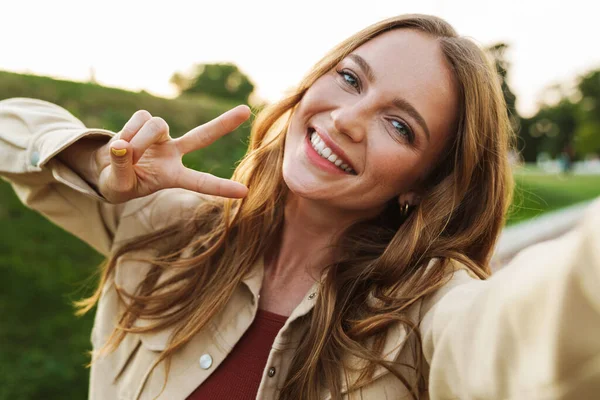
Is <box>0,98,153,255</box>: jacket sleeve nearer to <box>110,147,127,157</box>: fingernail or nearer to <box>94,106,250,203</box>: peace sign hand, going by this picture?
<box>94,106,250,203</box>: peace sign hand

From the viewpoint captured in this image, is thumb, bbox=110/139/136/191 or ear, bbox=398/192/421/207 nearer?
thumb, bbox=110/139/136/191

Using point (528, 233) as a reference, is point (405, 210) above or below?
above

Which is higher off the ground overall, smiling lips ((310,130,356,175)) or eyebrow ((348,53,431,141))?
eyebrow ((348,53,431,141))

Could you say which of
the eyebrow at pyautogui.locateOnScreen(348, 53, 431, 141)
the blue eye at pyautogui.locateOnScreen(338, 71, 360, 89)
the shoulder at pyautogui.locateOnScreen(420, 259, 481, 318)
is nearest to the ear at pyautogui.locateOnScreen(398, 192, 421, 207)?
the eyebrow at pyautogui.locateOnScreen(348, 53, 431, 141)

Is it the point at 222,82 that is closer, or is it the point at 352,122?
the point at 352,122

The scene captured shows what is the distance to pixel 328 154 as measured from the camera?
2004 millimetres

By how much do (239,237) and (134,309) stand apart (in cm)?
51

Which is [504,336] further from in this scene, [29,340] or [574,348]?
[29,340]

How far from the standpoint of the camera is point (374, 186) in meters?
2.04

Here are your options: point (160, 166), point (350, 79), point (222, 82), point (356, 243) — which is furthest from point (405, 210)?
point (222, 82)

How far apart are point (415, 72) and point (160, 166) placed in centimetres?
101

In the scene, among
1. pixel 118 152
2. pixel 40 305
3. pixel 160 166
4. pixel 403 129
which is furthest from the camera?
pixel 40 305

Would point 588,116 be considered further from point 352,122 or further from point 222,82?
point 352,122

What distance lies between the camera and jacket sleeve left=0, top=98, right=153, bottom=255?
2.11m
